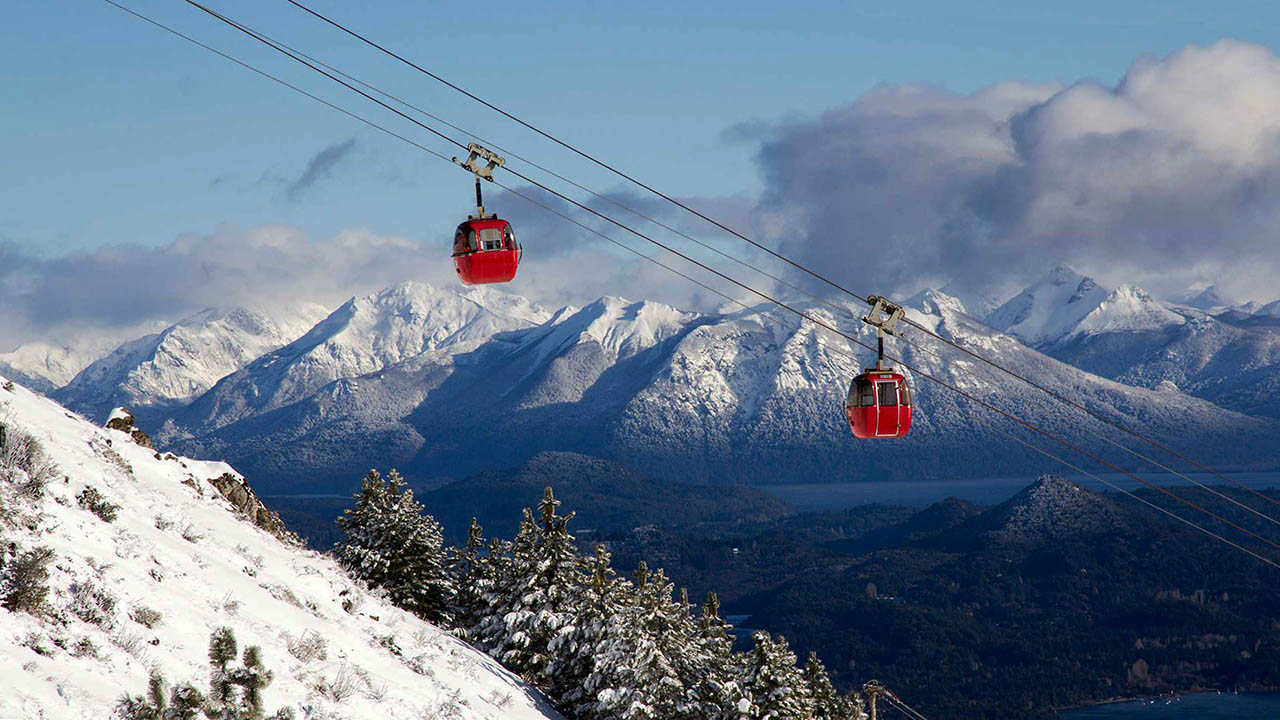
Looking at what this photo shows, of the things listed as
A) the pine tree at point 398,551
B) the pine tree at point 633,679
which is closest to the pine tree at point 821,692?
the pine tree at point 633,679

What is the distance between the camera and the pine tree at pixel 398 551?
185ft

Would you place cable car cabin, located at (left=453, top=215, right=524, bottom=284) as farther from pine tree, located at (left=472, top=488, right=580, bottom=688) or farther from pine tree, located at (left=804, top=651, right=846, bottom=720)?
pine tree, located at (left=804, top=651, right=846, bottom=720)

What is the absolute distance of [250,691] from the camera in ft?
71.1

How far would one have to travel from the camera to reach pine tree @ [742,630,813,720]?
154 feet

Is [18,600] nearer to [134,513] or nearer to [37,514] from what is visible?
[37,514]

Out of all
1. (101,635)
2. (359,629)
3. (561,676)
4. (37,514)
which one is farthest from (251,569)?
(561,676)

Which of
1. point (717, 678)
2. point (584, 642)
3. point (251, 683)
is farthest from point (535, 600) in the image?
point (251, 683)

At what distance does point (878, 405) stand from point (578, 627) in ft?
81.9

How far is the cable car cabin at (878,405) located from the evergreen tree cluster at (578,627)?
2047 centimetres

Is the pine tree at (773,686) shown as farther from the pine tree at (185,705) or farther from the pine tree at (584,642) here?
the pine tree at (185,705)

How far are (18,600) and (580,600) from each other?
3297 centimetres

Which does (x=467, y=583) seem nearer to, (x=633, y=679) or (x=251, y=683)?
(x=633, y=679)

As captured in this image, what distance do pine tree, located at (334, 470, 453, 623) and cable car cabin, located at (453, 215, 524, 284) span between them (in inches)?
1035

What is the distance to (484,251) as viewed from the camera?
103 feet
